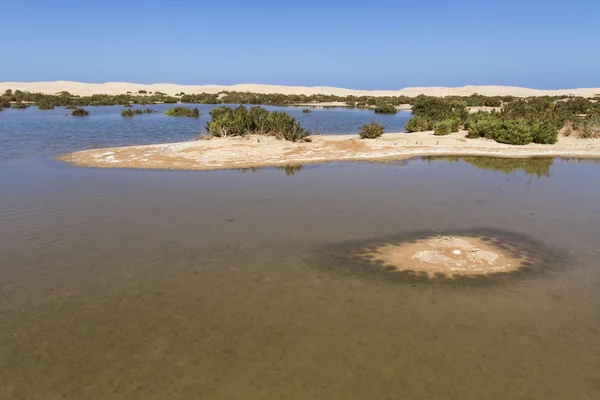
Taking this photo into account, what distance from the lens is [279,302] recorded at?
6680 millimetres

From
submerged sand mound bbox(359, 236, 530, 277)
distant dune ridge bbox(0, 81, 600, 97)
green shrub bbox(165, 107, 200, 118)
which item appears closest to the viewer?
submerged sand mound bbox(359, 236, 530, 277)

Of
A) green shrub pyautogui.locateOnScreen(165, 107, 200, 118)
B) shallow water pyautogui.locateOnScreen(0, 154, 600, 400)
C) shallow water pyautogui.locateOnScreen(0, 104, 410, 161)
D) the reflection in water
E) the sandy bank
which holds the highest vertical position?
green shrub pyautogui.locateOnScreen(165, 107, 200, 118)

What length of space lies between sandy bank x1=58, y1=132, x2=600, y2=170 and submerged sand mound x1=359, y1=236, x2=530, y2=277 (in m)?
10.3

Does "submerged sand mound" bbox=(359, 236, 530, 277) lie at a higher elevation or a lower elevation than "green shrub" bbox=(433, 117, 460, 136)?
lower

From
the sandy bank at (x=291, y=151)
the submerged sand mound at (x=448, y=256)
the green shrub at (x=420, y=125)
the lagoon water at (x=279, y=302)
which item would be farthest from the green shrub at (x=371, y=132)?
the submerged sand mound at (x=448, y=256)

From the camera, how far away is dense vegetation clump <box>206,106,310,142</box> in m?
23.5

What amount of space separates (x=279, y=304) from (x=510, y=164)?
15.7 metres

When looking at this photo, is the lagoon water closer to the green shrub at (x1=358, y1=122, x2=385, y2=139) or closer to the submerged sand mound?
the submerged sand mound

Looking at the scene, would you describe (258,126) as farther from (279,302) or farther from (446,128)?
(279,302)

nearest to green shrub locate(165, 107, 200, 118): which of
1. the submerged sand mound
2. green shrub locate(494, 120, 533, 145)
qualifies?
green shrub locate(494, 120, 533, 145)

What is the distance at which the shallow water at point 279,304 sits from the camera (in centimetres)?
497

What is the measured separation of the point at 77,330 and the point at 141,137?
22.9m

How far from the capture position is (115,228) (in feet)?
32.6

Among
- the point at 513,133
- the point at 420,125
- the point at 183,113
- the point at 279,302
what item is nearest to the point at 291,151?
the point at 420,125
